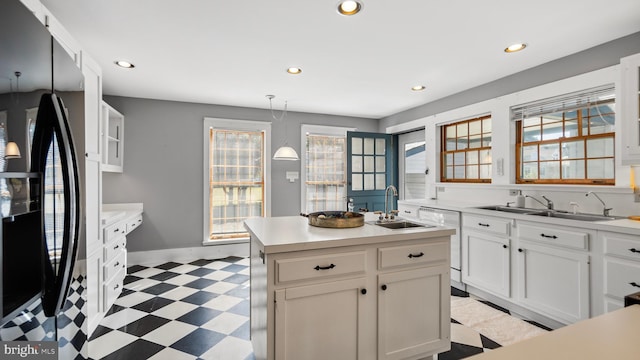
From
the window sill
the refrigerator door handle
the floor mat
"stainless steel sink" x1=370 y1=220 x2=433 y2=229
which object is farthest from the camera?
the window sill

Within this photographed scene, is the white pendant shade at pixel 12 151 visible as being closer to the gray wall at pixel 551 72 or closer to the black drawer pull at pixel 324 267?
the black drawer pull at pixel 324 267

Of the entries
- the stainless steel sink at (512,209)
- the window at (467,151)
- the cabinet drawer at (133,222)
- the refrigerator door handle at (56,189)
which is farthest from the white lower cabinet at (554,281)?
the cabinet drawer at (133,222)

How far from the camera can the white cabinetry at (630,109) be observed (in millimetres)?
2141

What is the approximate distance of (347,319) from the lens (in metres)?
1.65

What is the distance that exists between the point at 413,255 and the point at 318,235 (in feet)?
2.01

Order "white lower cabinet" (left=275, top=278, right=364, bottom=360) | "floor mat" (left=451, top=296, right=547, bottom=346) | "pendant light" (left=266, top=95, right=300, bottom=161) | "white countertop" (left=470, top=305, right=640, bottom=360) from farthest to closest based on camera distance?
1. "pendant light" (left=266, top=95, right=300, bottom=161)
2. "floor mat" (left=451, top=296, right=547, bottom=346)
3. "white lower cabinet" (left=275, top=278, right=364, bottom=360)
4. "white countertop" (left=470, top=305, right=640, bottom=360)

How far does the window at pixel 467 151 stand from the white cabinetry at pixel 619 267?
1715 millimetres

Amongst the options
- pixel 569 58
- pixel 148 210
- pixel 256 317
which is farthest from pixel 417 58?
pixel 148 210

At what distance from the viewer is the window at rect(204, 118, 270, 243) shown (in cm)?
458

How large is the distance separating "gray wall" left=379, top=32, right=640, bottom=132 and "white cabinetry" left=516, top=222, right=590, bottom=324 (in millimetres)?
1521

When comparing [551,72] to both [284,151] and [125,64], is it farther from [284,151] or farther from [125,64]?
[125,64]

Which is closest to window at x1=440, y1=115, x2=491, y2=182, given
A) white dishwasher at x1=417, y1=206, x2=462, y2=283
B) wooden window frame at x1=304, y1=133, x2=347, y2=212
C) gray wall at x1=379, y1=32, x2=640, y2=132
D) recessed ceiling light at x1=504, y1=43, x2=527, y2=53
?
gray wall at x1=379, y1=32, x2=640, y2=132

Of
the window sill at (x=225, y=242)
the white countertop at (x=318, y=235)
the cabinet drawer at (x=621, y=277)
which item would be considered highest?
the white countertop at (x=318, y=235)

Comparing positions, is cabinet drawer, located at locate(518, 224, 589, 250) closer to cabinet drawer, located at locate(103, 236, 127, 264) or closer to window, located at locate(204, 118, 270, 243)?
window, located at locate(204, 118, 270, 243)
